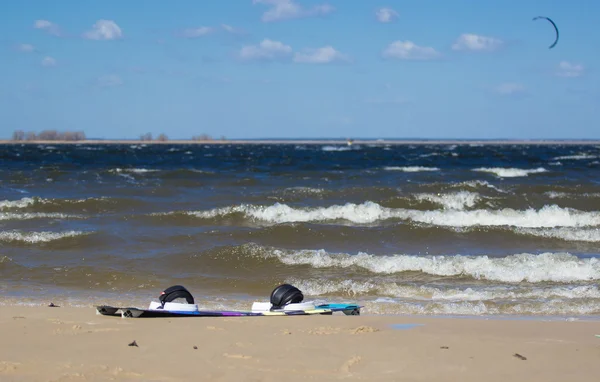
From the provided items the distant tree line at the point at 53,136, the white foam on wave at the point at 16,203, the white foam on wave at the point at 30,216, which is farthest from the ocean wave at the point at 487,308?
the distant tree line at the point at 53,136

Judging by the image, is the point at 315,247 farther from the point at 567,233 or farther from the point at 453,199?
the point at 453,199

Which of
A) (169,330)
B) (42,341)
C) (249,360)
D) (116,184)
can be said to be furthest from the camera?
(116,184)

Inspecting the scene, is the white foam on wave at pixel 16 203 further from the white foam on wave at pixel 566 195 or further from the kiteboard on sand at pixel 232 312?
the white foam on wave at pixel 566 195

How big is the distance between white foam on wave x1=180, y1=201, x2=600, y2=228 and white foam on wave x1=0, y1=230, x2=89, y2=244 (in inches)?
166

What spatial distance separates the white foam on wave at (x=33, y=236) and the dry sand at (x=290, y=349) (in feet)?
23.0

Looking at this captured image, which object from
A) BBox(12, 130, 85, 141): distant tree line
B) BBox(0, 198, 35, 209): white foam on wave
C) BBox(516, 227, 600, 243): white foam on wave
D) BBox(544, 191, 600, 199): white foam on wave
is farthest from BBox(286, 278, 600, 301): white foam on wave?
BBox(12, 130, 85, 141): distant tree line

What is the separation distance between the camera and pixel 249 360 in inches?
256

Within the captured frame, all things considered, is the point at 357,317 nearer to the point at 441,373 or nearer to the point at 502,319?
the point at 502,319

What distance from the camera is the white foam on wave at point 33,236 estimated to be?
15.3 metres

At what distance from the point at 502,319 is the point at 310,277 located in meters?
4.09

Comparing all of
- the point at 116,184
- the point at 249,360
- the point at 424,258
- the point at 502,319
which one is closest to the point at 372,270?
the point at 424,258

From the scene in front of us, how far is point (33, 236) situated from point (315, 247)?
19.0 feet

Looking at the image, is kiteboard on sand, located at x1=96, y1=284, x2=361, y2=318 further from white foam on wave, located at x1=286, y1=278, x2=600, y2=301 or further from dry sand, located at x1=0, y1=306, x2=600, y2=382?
white foam on wave, located at x1=286, y1=278, x2=600, y2=301

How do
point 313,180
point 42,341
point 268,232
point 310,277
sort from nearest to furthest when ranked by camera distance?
point 42,341
point 310,277
point 268,232
point 313,180
